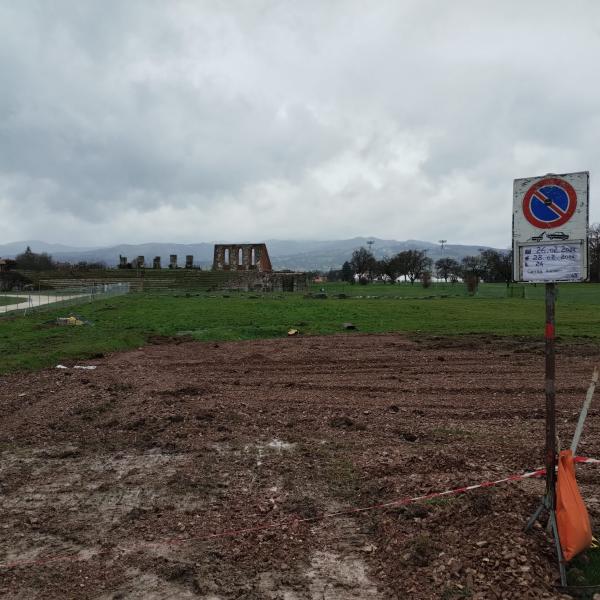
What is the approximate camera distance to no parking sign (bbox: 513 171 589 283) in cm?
441

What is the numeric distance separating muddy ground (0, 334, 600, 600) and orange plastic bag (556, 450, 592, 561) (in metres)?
0.19

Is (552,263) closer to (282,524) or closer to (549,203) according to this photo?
(549,203)

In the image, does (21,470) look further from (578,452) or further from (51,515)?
(578,452)

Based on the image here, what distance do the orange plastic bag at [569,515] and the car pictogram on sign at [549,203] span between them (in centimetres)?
202

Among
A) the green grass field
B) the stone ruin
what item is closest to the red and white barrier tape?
the green grass field

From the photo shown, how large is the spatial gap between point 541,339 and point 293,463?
14.1 m

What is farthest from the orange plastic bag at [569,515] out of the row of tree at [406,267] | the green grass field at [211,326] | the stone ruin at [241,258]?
the row of tree at [406,267]

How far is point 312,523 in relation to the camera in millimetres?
5086

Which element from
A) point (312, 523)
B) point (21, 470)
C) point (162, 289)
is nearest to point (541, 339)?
point (312, 523)

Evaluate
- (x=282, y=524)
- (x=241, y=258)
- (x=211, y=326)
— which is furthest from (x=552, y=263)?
(x=241, y=258)

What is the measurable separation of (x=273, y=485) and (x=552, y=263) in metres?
3.78

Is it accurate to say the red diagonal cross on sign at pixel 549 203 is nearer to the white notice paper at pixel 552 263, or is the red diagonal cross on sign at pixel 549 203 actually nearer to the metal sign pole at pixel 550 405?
the white notice paper at pixel 552 263

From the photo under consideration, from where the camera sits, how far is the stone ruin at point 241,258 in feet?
248

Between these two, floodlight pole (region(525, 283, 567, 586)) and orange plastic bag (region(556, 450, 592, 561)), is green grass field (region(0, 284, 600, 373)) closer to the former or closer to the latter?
floodlight pole (region(525, 283, 567, 586))
